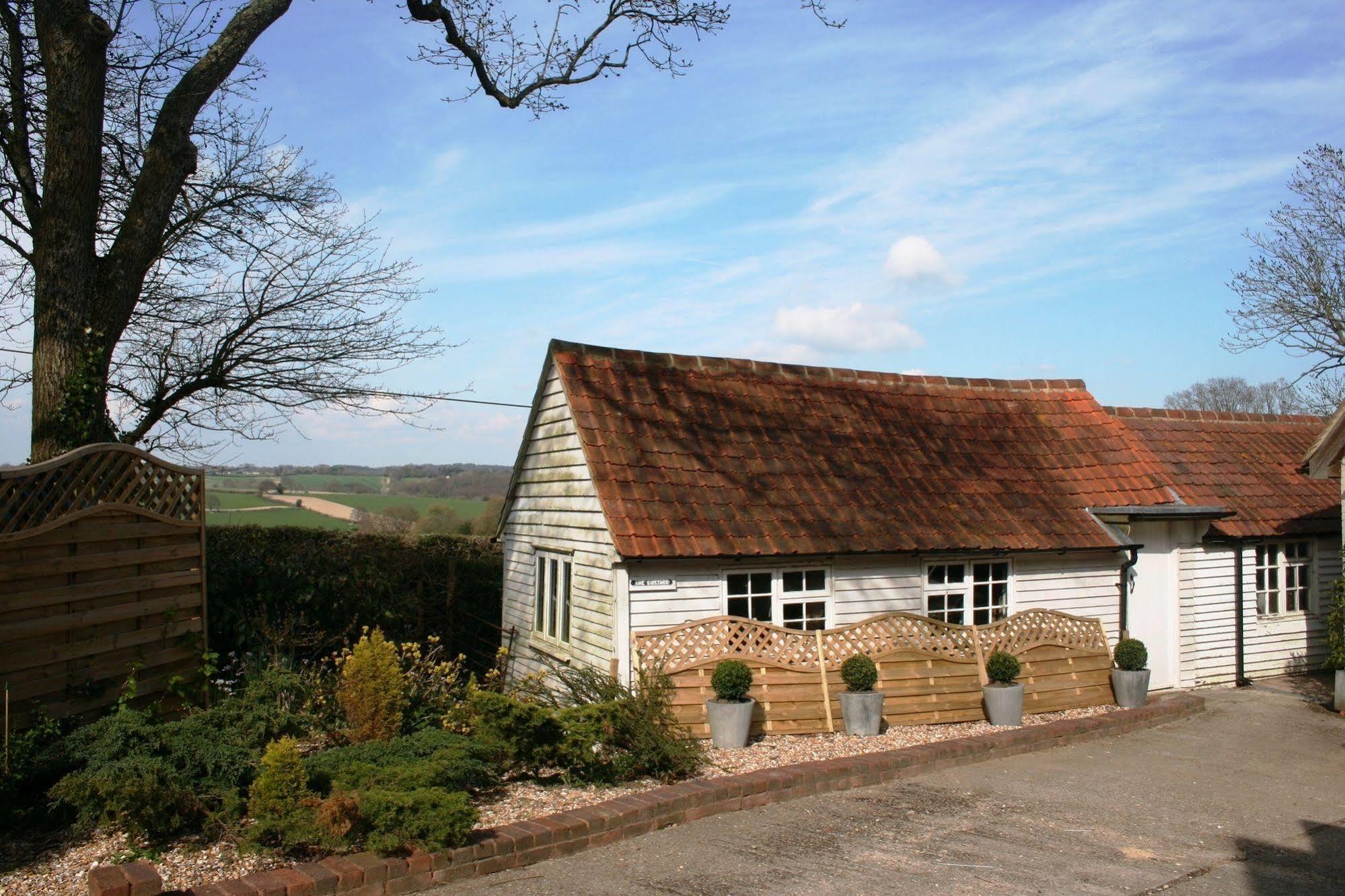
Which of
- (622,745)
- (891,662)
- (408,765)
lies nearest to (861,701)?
(891,662)

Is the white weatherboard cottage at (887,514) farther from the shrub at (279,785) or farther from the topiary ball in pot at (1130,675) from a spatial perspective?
the shrub at (279,785)

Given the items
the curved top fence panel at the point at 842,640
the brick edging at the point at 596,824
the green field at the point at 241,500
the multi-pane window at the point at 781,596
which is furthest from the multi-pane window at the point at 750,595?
the green field at the point at 241,500

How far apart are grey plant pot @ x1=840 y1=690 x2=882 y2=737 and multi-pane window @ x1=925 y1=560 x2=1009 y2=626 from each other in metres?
2.77

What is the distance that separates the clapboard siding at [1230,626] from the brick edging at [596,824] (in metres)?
4.99

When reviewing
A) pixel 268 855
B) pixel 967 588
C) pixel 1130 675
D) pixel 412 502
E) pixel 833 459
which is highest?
pixel 833 459

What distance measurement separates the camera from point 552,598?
14.3 m

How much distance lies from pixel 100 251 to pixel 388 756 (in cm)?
1019

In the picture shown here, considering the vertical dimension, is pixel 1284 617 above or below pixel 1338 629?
below

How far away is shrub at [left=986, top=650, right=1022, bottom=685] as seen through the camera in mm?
12195

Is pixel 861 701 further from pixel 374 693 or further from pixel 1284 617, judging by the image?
pixel 1284 617

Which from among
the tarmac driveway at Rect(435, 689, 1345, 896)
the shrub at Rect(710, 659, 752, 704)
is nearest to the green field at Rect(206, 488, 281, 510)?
the shrub at Rect(710, 659, 752, 704)

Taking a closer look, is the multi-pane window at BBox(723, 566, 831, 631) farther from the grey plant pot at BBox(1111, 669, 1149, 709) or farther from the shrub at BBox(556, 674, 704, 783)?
the grey plant pot at BBox(1111, 669, 1149, 709)

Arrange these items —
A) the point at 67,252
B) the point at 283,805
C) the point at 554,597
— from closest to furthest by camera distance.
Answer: the point at 283,805, the point at 67,252, the point at 554,597

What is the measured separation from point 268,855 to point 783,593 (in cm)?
749
